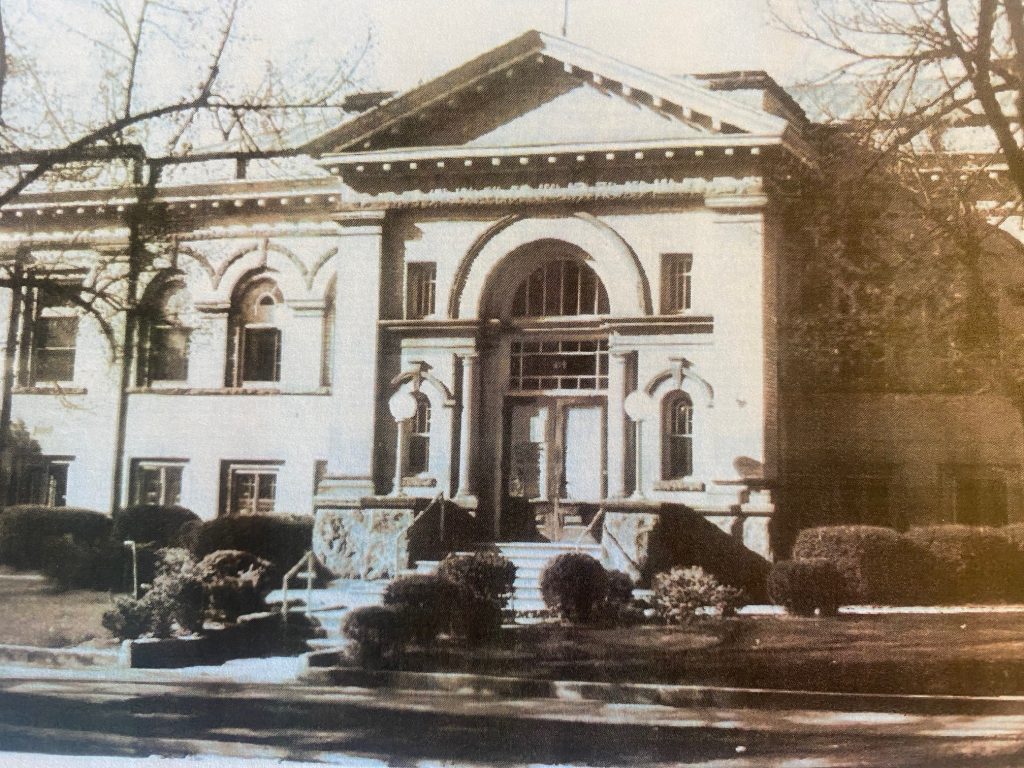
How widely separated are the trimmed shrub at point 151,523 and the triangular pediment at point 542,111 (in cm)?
367

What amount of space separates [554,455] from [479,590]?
4.03m

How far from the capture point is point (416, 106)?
1047 centimetres

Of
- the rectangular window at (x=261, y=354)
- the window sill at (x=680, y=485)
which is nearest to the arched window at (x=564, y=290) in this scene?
the window sill at (x=680, y=485)

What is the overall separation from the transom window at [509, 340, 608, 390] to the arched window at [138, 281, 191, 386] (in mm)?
4446

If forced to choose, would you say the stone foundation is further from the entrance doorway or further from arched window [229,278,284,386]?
the entrance doorway

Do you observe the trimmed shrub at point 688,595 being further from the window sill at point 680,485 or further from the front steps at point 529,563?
the window sill at point 680,485

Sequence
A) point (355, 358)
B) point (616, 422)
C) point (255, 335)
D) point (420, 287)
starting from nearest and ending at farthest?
point (255, 335) → point (355, 358) → point (616, 422) → point (420, 287)

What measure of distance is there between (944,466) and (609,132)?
5.47m

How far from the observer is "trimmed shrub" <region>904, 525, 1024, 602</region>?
7.00 metres

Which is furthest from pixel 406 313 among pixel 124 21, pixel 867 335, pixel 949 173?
pixel 949 173

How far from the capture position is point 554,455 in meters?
11.9

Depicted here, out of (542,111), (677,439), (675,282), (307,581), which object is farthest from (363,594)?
(542,111)

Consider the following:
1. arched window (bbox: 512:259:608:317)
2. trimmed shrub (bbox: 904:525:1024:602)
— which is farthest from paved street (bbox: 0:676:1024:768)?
arched window (bbox: 512:259:608:317)

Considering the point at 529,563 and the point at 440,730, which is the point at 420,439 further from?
the point at 440,730
